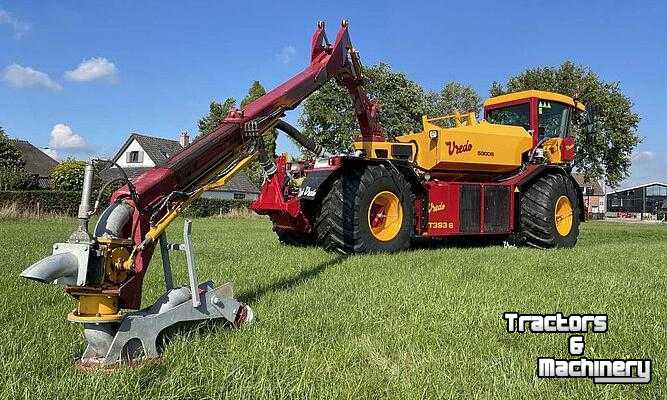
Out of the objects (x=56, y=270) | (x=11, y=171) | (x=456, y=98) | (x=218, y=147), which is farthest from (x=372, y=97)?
(x=56, y=270)

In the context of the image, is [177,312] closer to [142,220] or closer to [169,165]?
[142,220]

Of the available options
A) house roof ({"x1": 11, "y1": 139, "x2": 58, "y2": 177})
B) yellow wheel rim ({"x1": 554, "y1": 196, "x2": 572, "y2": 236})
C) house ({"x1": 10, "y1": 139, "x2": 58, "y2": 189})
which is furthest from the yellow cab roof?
house roof ({"x1": 11, "y1": 139, "x2": 58, "y2": 177})

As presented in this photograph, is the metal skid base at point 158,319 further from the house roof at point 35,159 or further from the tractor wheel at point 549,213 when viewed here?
the house roof at point 35,159

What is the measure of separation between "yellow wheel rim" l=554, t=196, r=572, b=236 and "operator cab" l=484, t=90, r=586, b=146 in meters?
1.25

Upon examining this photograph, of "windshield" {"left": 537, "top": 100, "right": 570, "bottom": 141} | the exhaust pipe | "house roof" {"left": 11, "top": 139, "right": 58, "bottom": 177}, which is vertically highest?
"house roof" {"left": 11, "top": 139, "right": 58, "bottom": 177}

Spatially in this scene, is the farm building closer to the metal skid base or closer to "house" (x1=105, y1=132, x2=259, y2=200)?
"house" (x1=105, y1=132, x2=259, y2=200)

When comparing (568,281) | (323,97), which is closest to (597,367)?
(568,281)

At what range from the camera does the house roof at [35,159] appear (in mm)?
51156

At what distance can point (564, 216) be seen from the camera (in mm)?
11039

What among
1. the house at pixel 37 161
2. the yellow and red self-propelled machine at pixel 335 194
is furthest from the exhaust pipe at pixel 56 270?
the house at pixel 37 161

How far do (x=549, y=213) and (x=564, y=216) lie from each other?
2.99 feet

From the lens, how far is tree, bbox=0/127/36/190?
109 ft

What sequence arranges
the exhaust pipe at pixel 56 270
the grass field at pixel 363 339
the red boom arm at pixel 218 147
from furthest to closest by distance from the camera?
the red boom arm at pixel 218 147 → the exhaust pipe at pixel 56 270 → the grass field at pixel 363 339

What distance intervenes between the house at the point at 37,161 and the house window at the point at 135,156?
24.5ft
